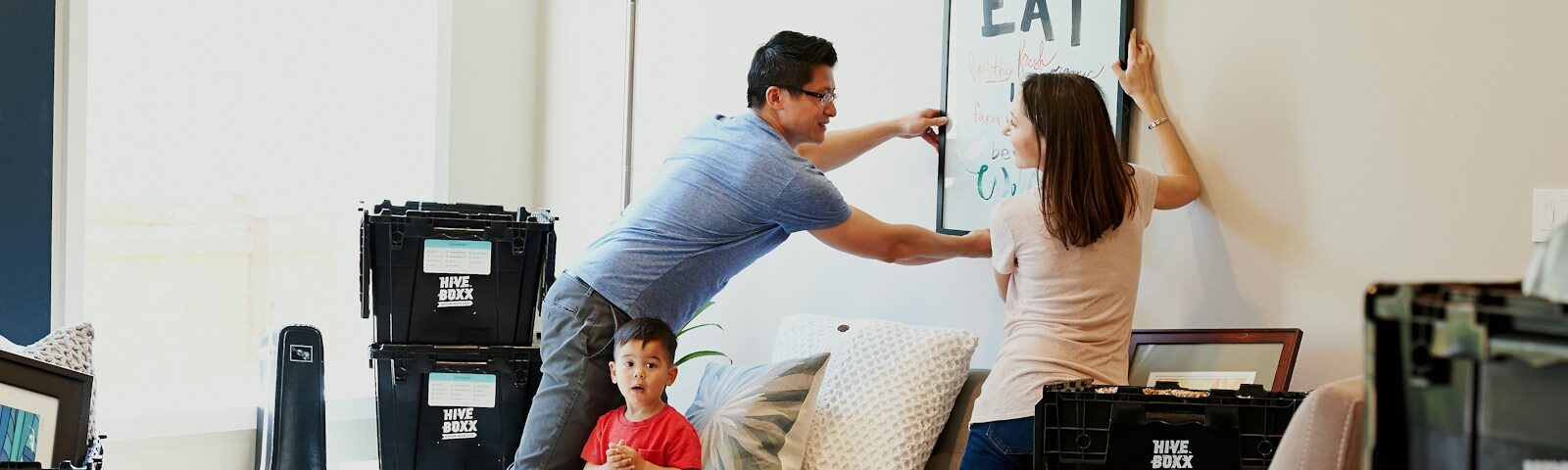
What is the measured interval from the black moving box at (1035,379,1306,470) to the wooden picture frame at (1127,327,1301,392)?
0.30 metres

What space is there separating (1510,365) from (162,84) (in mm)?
3974

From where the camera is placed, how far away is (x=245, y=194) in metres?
4.14

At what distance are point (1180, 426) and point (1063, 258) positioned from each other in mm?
399

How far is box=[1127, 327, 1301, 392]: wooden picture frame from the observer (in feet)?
7.33

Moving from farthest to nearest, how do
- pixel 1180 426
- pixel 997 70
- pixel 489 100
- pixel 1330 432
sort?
pixel 489 100 < pixel 997 70 < pixel 1180 426 < pixel 1330 432

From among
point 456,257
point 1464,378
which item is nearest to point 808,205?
point 456,257

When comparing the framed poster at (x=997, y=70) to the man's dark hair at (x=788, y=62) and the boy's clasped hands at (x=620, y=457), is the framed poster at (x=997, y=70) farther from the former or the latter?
the boy's clasped hands at (x=620, y=457)

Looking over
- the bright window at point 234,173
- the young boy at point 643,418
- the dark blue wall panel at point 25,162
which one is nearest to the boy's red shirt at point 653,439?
the young boy at point 643,418

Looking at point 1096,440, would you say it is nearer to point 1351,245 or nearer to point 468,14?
point 1351,245

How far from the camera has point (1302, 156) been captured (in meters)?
2.31

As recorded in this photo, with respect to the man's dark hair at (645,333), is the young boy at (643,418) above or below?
below

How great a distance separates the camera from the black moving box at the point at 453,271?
318 cm

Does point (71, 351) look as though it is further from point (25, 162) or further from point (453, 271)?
point (25, 162)

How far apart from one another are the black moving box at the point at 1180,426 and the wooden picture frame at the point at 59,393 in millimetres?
1535
